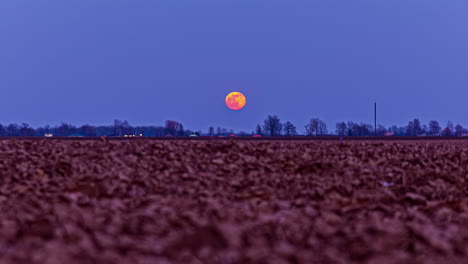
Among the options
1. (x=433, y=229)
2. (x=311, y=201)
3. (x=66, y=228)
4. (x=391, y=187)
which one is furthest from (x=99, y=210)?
(x=391, y=187)

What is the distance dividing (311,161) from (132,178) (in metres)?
3.76

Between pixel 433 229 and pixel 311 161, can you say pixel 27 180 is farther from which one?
pixel 433 229

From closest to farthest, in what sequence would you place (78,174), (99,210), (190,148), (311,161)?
(99,210)
(78,174)
(311,161)
(190,148)

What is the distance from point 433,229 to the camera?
220 inches

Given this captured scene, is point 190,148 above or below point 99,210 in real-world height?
above

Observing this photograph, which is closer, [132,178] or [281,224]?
[281,224]

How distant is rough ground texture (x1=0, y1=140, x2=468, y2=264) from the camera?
187 inches

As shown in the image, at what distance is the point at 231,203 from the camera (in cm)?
757

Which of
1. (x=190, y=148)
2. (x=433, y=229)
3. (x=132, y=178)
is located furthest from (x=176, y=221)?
(x=190, y=148)

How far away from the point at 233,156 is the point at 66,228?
6077mm

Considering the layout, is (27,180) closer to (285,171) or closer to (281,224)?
(285,171)

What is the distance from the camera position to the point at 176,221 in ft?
19.0

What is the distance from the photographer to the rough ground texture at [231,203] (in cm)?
475

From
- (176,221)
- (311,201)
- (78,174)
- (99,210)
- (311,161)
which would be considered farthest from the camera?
(311,161)
